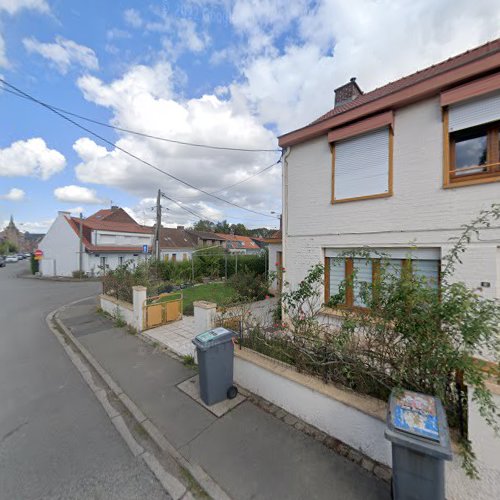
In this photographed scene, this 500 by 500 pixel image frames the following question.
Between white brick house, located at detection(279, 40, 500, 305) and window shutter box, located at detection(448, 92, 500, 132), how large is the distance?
0.04 ft

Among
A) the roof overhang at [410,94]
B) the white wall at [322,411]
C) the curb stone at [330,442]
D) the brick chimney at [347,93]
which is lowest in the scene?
the curb stone at [330,442]

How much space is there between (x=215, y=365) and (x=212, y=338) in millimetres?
403

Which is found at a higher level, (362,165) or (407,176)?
(362,165)

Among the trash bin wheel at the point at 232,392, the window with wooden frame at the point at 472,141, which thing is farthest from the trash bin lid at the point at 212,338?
the window with wooden frame at the point at 472,141

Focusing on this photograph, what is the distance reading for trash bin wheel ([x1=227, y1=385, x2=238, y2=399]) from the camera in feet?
11.9

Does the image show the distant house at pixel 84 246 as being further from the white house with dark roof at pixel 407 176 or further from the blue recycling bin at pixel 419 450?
the blue recycling bin at pixel 419 450

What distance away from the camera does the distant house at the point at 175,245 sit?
3139 cm

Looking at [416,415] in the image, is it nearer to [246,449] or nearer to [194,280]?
[246,449]

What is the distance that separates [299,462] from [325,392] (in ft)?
2.43

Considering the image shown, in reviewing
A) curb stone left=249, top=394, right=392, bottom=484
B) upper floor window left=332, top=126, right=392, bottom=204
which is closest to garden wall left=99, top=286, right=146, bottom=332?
curb stone left=249, top=394, right=392, bottom=484

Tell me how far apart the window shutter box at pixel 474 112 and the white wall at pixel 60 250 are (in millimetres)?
25644

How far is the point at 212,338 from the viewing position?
351cm

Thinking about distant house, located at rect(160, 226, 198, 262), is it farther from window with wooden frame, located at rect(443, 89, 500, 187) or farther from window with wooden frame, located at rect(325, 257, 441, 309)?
window with wooden frame, located at rect(443, 89, 500, 187)

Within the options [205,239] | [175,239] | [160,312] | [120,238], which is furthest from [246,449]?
[205,239]
